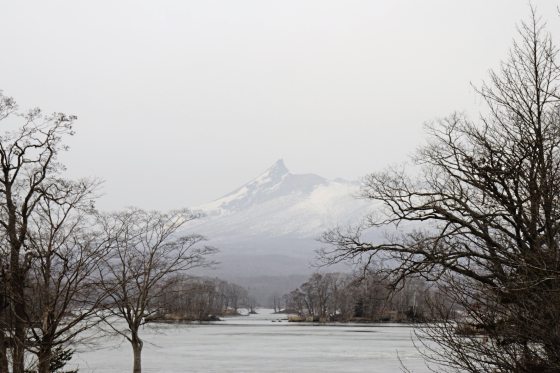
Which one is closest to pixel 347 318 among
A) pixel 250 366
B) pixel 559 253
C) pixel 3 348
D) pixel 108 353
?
pixel 108 353

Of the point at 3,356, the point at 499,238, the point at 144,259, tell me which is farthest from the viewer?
the point at 144,259

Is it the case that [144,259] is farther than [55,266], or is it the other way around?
[144,259]

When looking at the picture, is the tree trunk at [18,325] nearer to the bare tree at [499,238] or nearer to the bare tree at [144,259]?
the bare tree at [499,238]

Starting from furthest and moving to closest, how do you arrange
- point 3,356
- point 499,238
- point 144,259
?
point 144,259
point 3,356
point 499,238

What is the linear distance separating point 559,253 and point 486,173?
15.2ft

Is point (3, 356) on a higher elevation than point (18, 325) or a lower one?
lower

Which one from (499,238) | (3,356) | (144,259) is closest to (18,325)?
(3,356)

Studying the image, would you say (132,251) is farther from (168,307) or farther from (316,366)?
(316,366)

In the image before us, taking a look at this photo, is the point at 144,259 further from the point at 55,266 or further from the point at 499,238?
the point at 499,238

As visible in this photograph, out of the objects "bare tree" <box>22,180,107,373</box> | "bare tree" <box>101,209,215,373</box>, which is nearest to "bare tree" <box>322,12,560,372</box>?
"bare tree" <box>22,180,107,373</box>

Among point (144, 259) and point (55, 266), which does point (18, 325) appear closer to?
point (55, 266)

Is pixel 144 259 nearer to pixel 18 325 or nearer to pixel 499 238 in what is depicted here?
pixel 18 325

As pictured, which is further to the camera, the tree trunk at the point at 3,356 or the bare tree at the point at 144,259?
the bare tree at the point at 144,259

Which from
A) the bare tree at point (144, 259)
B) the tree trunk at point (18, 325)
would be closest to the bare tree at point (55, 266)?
the tree trunk at point (18, 325)
